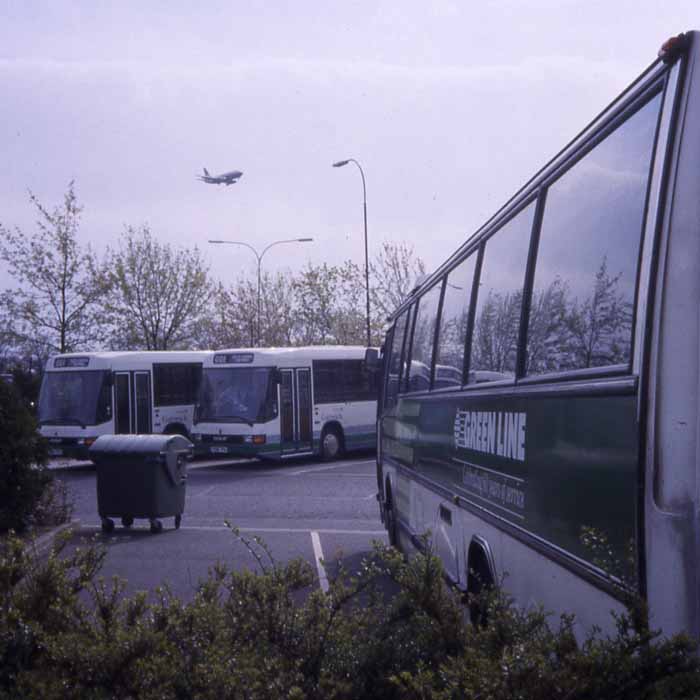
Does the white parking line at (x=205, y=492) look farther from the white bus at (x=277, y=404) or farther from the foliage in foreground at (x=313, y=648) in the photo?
the foliage in foreground at (x=313, y=648)

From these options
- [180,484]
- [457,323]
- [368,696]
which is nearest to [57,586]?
[368,696]

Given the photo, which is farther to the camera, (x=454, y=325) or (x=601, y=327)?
(x=454, y=325)

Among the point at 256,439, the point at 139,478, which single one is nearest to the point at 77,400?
the point at 256,439

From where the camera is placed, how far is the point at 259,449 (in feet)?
85.1

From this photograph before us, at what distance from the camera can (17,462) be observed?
1262cm

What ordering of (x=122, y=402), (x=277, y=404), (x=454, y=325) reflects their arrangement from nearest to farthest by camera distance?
(x=454, y=325)
(x=277, y=404)
(x=122, y=402)

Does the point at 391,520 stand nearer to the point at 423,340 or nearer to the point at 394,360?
the point at 394,360

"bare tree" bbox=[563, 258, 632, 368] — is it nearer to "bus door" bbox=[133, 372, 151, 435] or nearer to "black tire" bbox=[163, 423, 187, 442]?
"bus door" bbox=[133, 372, 151, 435]

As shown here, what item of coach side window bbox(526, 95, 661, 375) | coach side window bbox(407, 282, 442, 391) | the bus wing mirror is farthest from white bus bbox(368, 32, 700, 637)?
the bus wing mirror

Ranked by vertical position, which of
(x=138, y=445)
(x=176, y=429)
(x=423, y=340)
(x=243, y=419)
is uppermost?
(x=423, y=340)

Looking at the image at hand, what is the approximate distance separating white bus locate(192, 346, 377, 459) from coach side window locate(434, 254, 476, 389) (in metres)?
17.3

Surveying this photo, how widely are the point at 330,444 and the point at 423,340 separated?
19.2 meters

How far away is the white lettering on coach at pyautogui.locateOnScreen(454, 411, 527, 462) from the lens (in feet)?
16.0

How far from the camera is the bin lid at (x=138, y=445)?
14.2 m
